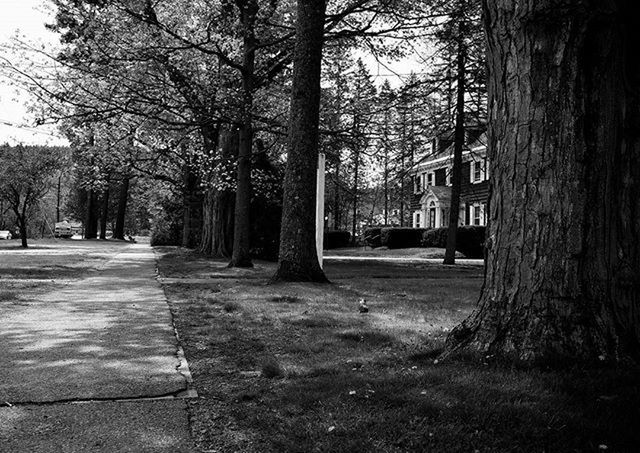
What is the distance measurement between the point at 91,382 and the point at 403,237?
39328mm

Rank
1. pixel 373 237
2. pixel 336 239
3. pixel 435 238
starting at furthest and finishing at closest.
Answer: pixel 336 239, pixel 373 237, pixel 435 238

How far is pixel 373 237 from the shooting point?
47531 mm

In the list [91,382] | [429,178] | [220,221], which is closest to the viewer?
[91,382]

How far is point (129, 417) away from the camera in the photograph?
3.38 metres

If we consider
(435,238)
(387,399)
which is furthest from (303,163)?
(435,238)

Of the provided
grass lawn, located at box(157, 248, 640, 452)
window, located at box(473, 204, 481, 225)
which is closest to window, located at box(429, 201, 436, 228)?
window, located at box(473, 204, 481, 225)

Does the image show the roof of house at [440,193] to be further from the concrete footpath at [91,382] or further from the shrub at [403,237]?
the concrete footpath at [91,382]

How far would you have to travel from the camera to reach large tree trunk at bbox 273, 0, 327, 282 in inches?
421

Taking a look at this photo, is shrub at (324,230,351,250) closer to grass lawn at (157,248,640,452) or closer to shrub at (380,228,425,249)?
shrub at (380,228,425,249)

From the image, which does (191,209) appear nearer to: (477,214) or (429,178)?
(477,214)

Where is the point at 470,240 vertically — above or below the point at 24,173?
below

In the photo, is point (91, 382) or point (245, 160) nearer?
point (91, 382)

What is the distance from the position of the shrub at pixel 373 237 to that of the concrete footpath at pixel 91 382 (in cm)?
3909

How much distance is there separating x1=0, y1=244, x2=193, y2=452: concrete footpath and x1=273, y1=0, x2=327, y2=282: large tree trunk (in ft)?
11.3
